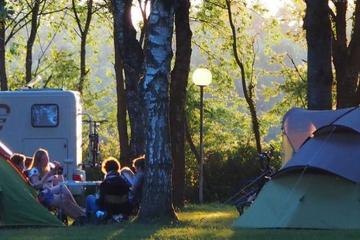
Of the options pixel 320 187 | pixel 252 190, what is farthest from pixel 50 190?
pixel 320 187

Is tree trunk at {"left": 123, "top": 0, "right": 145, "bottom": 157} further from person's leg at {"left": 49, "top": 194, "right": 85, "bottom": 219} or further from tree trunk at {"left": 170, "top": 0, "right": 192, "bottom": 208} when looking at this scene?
person's leg at {"left": 49, "top": 194, "right": 85, "bottom": 219}

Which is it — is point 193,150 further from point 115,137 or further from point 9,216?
point 9,216

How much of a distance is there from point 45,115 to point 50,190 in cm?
497

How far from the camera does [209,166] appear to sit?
26.7 m

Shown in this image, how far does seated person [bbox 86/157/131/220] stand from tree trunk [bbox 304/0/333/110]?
542 cm

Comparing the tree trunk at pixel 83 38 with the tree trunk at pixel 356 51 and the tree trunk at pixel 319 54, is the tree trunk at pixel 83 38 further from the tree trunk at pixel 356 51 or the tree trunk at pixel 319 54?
the tree trunk at pixel 319 54

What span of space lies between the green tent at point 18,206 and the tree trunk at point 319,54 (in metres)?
6.57

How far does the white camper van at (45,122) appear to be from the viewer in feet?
57.9

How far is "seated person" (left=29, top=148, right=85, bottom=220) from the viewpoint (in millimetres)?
12867

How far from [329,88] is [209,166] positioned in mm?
10670

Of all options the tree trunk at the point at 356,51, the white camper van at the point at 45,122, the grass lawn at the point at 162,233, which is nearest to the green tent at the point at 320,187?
the grass lawn at the point at 162,233

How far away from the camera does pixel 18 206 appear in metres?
12.1

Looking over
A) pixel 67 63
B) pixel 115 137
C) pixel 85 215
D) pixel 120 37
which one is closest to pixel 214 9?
pixel 67 63

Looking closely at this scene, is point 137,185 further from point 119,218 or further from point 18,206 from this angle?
point 18,206
